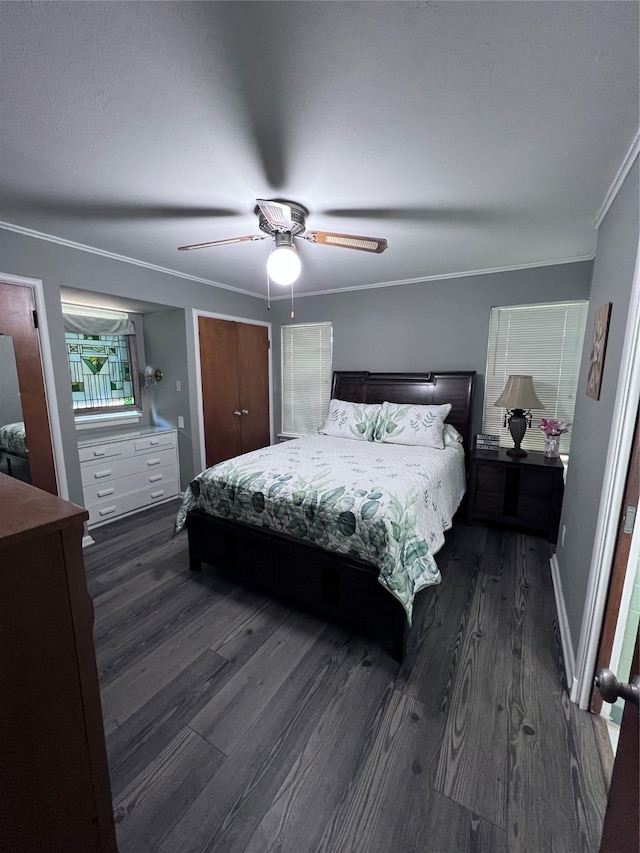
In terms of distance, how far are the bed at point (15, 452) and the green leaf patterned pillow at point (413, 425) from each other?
285 centimetres

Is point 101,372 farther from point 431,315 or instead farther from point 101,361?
point 431,315

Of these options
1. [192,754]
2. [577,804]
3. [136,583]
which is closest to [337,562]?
[192,754]

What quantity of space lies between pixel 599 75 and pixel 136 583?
132 inches

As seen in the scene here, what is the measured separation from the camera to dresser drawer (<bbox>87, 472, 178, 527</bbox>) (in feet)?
10.3

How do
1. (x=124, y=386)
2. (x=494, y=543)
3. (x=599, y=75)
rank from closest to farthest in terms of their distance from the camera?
(x=599, y=75)
(x=494, y=543)
(x=124, y=386)

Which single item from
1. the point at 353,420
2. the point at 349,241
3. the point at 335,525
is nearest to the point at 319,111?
the point at 349,241

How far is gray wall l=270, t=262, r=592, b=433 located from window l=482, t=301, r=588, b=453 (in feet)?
0.29

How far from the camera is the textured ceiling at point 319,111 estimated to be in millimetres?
968

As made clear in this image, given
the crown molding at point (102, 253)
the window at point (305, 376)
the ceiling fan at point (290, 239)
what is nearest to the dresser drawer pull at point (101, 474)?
the crown molding at point (102, 253)

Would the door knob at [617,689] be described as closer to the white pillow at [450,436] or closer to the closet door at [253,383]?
the white pillow at [450,436]

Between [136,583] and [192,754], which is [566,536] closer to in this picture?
[192,754]

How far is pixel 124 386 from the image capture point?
3.86m

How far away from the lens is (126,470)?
11.1 ft

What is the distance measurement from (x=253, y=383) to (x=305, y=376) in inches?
26.7
